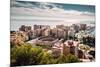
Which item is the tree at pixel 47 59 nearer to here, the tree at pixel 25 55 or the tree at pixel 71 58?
the tree at pixel 25 55

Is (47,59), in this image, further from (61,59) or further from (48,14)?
(48,14)

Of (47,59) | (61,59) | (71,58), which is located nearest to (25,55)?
(47,59)

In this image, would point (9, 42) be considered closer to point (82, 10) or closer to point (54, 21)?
point (54, 21)

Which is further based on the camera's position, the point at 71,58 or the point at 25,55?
the point at 71,58

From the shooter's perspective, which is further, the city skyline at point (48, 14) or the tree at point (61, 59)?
the tree at point (61, 59)

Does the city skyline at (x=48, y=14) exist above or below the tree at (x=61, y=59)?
above

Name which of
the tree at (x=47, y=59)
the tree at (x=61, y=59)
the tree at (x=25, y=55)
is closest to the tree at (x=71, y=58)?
the tree at (x=61, y=59)

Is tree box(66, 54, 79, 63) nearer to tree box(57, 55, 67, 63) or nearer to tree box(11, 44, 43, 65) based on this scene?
tree box(57, 55, 67, 63)
